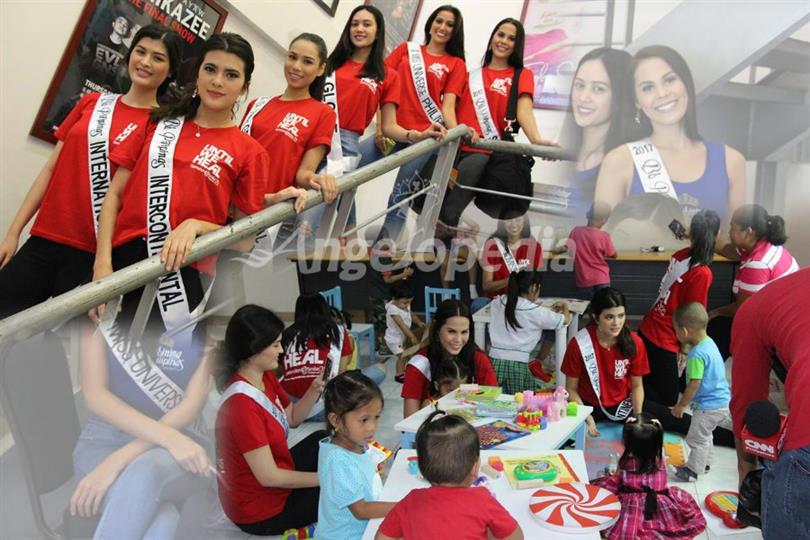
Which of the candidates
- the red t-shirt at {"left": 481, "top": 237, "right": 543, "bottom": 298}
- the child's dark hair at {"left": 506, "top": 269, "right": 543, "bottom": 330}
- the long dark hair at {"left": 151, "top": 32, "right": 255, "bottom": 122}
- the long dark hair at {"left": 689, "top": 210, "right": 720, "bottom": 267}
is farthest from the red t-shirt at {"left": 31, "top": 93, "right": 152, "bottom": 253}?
the long dark hair at {"left": 689, "top": 210, "right": 720, "bottom": 267}

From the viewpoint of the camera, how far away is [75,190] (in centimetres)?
161

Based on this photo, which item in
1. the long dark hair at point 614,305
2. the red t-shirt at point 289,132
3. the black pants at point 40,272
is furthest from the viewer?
the long dark hair at point 614,305

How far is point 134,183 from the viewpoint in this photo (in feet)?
4.66

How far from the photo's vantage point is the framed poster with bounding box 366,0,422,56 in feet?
11.4

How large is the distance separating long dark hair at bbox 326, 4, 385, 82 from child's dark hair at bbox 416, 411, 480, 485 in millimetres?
1465

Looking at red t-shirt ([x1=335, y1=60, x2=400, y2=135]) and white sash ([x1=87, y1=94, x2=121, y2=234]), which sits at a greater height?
red t-shirt ([x1=335, y1=60, x2=400, y2=135])

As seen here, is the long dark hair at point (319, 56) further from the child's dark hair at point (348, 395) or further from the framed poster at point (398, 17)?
the framed poster at point (398, 17)

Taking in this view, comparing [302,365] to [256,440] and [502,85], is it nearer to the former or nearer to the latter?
[256,440]

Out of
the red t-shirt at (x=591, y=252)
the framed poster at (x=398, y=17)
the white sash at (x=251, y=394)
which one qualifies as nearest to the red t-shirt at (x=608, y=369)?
the red t-shirt at (x=591, y=252)

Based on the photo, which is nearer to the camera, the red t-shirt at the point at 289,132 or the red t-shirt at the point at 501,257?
the red t-shirt at the point at 289,132

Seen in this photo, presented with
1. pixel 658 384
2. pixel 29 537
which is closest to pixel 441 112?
pixel 658 384

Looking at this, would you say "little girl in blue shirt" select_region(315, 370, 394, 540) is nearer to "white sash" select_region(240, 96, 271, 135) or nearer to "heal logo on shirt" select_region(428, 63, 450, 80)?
"white sash" select_region(240, 96, 271, 135)

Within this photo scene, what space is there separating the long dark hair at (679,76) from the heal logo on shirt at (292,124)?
4.59 ft

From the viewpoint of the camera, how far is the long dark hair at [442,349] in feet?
7.45
